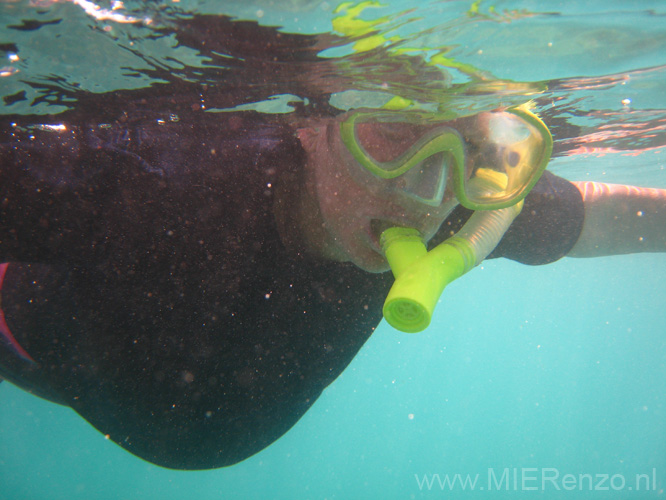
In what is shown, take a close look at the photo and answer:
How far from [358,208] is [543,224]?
73.3 inches

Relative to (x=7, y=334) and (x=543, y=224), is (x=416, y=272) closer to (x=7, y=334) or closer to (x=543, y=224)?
(x=543, y=224)

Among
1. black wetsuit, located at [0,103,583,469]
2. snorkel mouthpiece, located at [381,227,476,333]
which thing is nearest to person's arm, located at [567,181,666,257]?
snorkel mouthpiece, located at [381,227,476,333]

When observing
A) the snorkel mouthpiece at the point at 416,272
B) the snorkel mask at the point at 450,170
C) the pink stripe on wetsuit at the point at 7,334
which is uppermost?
the snorkel mask at the point at 450,170

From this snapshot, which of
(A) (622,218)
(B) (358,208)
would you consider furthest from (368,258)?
(A) (622,218)

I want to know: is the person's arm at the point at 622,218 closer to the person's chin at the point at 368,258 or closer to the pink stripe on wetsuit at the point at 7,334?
the person's chin at the point at 368,258

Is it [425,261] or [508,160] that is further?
[508,160]

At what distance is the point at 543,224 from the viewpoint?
3.15 m

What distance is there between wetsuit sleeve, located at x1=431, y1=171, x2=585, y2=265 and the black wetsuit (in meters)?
1.49

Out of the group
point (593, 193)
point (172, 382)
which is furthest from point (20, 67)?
point (593, 193)

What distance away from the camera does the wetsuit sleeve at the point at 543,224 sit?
10.2 feet

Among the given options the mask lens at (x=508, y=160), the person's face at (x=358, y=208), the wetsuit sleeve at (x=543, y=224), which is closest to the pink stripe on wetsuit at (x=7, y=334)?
the person's face at (x=358, y=208)

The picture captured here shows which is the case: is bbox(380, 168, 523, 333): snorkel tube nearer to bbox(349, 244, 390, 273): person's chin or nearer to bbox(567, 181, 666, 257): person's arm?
bbox(349, 244, 390, 273): person's chin

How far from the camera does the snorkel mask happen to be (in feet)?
6.72

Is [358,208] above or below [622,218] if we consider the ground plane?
above
